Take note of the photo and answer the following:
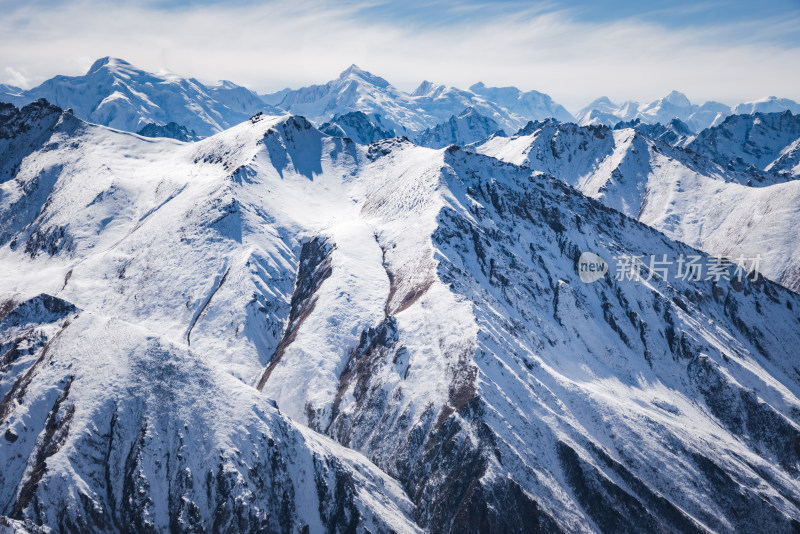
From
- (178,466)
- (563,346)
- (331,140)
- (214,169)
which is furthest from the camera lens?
(331,140)

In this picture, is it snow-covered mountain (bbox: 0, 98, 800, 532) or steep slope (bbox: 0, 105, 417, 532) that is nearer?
steep slope (bbox: 0, 105, 417, 532)

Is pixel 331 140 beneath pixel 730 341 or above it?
above

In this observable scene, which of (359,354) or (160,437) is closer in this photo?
(160,437)

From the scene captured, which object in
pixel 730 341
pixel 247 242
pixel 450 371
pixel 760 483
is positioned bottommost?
pixel 760 483

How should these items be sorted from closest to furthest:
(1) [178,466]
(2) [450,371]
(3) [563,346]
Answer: (1) [178,466], (2) [450,371], (3) [563,346]

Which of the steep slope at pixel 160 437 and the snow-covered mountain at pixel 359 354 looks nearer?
the steep slope at pixel 160 437

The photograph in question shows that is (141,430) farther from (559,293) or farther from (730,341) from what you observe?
(730,341)

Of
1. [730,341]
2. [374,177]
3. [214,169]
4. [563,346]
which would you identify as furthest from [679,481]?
[214,169]

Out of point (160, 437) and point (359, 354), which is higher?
point (160, 437)
